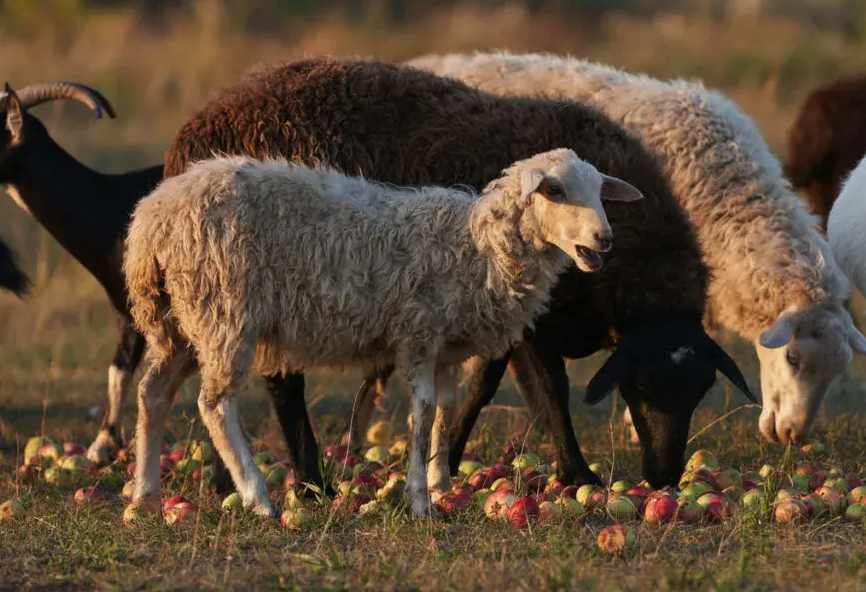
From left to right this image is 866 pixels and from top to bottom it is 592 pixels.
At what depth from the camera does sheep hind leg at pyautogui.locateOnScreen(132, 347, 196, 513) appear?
6.15 meters

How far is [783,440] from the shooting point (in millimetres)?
7852

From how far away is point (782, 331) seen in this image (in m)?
7.39

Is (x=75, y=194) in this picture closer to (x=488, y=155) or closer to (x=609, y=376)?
(x=488, y=155)

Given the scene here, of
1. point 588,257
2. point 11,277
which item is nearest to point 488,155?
point 588,257

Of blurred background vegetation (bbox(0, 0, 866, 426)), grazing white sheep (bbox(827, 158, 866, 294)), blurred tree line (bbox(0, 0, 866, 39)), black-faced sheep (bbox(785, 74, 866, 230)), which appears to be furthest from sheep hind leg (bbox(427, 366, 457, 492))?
blurred tree line (bbox(0, 0, 866, 39))

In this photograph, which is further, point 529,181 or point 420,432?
point 420,432

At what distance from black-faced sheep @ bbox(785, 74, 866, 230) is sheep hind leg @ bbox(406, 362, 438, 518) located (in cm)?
496

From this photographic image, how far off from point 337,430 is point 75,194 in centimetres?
207

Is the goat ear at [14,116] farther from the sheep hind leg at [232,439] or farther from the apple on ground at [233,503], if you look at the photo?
the apple on ground at [233,503]

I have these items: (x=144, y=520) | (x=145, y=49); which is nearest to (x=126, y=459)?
(x=144, y=520)

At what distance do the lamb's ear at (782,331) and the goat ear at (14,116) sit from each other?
13.4 feet

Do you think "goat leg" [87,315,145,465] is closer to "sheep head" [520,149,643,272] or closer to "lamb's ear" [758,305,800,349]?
"sheep head" [520,149,643,272]

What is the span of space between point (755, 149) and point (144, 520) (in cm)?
429

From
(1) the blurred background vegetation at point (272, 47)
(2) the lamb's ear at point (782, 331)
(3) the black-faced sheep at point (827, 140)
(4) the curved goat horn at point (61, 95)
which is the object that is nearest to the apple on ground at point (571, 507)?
(2) the lamb's ear at point (782, 331)
